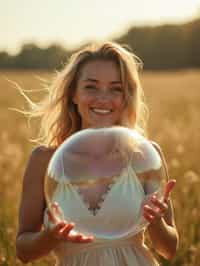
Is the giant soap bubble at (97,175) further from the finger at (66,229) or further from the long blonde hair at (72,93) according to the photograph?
the long blonde hair at (72,93)

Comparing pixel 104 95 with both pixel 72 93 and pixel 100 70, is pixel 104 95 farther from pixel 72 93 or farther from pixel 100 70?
pixel 72 93

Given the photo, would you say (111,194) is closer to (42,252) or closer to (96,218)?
(96,218)

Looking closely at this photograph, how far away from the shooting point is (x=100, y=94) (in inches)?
117

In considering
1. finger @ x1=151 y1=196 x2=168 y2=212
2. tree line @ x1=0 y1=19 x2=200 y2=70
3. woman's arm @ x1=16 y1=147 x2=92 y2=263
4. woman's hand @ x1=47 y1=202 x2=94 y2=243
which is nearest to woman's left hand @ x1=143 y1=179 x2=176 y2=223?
finger @ x1=151 y1=196 x2=168 y2=212

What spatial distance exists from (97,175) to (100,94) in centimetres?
48

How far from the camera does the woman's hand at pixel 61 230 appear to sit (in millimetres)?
2439

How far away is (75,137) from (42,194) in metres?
0.45

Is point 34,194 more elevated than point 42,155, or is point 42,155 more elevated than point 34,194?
point 42,155

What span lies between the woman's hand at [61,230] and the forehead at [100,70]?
0.66m

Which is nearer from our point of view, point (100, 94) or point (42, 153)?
point (100, 94)

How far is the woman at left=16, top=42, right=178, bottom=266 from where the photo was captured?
2.82 metres

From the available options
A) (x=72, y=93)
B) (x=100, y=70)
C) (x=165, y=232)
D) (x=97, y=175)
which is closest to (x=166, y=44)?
(x=72, y=93)

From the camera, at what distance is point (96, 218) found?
8.44 feet

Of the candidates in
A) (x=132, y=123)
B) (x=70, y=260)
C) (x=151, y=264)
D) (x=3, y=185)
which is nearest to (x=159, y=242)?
(x=151, y=264)
